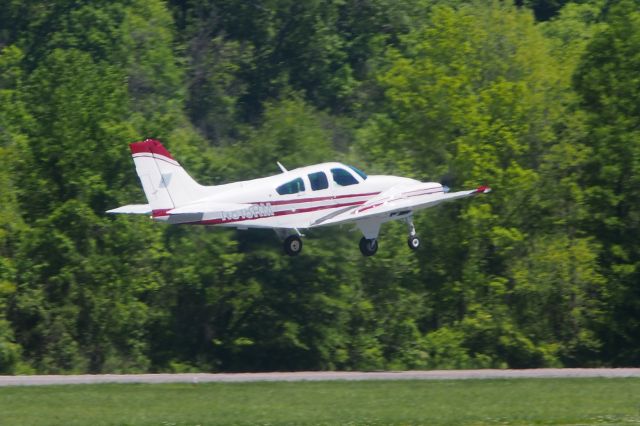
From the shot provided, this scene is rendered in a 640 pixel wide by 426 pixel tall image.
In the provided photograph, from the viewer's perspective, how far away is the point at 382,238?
63.8 m

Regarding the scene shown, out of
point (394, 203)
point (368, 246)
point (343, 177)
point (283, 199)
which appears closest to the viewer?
point (283, 199)

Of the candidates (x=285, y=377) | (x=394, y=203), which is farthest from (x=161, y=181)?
(x=285, y=377)

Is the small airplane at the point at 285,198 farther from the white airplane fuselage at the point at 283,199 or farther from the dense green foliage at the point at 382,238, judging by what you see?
the dense green foliage at the point at 382,238

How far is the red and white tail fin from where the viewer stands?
44469mm

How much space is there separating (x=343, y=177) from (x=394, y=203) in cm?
178

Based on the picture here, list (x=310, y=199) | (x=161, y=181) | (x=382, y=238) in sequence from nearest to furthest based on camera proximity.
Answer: (x=161, y=181)
(x=310, y=199)
(x=382, y=238)

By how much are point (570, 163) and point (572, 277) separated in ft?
16.8

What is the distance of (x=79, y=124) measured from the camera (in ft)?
209

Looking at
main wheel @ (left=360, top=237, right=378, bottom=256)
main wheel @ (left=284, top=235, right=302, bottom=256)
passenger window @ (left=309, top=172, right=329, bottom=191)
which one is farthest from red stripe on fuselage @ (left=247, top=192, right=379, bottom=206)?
main wheel @ (left=360, top=237, right=378, bottom=256)

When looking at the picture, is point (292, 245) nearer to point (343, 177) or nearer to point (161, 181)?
point (343, 177)

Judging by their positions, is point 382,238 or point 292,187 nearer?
point 292,187

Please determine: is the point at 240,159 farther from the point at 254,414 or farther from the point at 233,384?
the point at 254,414

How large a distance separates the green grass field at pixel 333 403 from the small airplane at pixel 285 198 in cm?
474

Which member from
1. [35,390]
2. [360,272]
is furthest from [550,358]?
[35,390]
